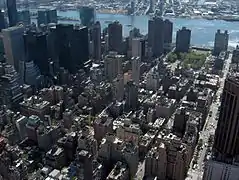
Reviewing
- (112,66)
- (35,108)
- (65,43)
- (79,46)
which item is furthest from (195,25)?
(35,108)

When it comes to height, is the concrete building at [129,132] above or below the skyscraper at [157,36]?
below

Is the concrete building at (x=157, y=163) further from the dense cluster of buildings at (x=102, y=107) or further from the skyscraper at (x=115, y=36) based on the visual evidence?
the skyscraper at (x=115, y=36)

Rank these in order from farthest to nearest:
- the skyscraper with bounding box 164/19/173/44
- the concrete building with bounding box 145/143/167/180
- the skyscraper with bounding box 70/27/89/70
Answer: the skyscraper with bounding box 164/19/173/44 < the skyscraper with bounding box 70/27/89/70 < the concrete building with bounding box 145/143/167/180

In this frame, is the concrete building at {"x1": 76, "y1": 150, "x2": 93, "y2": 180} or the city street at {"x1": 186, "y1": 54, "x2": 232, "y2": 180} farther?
the city street at {"x1": 186, "y1": 54, "x2": 232, "y2": 180}

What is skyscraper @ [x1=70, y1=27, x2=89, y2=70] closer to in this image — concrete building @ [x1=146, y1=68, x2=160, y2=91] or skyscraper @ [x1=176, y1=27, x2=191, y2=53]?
concrete building @ [x1=146, y1=68, x2=160, y2=91]

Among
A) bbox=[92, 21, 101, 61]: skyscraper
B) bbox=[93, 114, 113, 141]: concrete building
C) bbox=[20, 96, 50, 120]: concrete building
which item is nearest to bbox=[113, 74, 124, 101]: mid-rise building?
bbox=[20, 96, 50, 120]: concrete building

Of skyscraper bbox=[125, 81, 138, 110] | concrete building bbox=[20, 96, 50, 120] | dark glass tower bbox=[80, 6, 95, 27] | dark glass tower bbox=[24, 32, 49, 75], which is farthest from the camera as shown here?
dark glass tower bbox=[80, 6, 95, 27]

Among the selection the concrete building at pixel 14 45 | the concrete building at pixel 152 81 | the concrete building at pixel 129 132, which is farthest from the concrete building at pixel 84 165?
the concrete building at pixel 14 45
